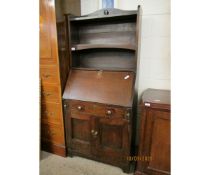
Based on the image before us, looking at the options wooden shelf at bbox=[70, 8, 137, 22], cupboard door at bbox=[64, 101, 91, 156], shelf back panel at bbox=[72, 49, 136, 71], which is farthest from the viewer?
shelf back panel at bbox=[72, 49, 136, 71]

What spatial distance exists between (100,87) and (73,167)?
1.01 metres

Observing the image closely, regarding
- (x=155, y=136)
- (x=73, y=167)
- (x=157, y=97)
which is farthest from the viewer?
(x=73, y=167)

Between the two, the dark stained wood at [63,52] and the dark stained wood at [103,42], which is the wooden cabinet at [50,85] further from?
the dark stained wood at [103,42]

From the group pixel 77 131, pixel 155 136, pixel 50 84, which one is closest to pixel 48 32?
pixel 50 84

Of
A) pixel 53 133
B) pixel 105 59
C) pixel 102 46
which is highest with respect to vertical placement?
pixel 102 46

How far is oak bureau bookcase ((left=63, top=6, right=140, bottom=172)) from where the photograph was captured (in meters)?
1.73

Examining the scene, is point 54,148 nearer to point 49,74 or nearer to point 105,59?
point 49,74

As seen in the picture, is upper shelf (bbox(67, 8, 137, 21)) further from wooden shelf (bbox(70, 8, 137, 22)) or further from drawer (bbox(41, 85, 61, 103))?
drawer (bbox(41, 85, 61, 103))

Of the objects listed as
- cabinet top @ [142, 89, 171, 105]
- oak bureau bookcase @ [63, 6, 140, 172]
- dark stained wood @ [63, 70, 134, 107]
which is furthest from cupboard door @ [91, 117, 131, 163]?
cabinet top @ [142, 89, 171, 105]

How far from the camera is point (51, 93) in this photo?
79.6 inches

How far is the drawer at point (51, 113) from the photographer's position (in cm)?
203

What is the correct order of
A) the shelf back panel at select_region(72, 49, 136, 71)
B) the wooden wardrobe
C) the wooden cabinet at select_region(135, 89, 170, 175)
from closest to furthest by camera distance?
A: the wooden cabinet at select_region(135, 89, 170, 175), the wooden wardrobe, the shelf back panel at select_region(72, 49, 136, 71)

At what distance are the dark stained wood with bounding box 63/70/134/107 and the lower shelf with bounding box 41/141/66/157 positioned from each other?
2.31 ft
